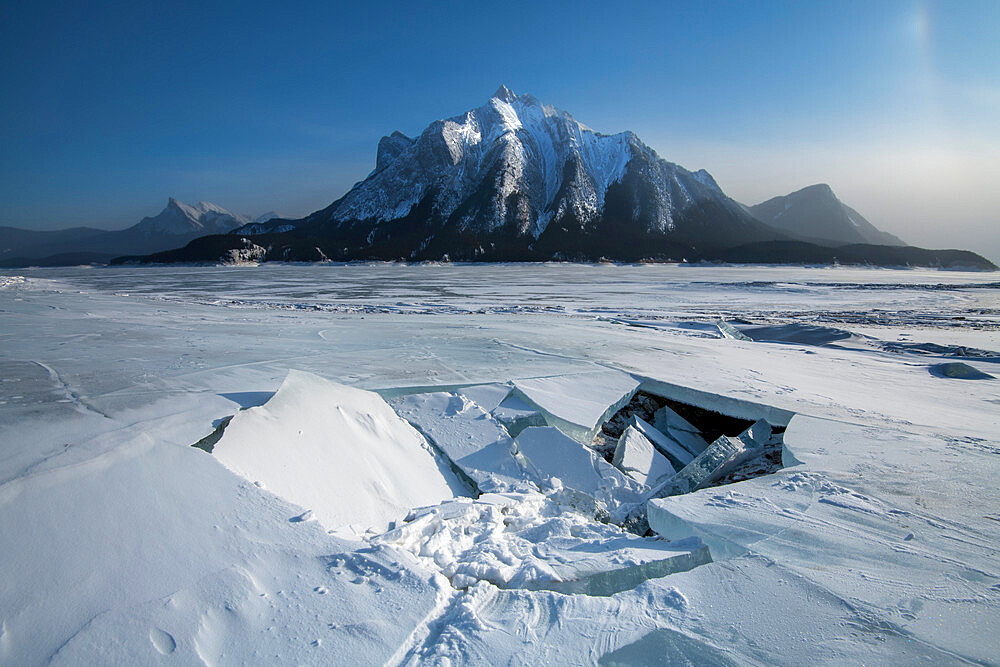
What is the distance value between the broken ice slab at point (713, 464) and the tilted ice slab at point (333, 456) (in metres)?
2.00

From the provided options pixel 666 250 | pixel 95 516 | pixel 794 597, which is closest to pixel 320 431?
pixel 95 516

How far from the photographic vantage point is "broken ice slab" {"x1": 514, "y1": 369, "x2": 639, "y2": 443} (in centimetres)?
504

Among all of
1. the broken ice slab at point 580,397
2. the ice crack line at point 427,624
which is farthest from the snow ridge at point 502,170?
the ice crack line at point 427,624

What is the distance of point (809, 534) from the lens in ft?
9.59

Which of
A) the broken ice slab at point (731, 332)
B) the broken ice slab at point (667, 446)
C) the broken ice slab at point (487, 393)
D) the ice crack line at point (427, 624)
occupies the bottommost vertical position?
the broken ice slab at point (667, 446)

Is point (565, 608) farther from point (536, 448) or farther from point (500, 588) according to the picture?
point (536, 448)

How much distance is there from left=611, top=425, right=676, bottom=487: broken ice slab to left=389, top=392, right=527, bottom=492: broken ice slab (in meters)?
1.13

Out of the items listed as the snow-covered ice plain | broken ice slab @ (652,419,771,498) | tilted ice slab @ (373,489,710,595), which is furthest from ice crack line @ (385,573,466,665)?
broken ice slab @ (652,419,771,498)

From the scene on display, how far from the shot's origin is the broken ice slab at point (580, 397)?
504 centimetres

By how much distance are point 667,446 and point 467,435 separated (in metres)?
2.30

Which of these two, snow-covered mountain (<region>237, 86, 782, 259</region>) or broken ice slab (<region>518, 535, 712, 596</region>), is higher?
snow-covered mountain (<region>237, 86, 782, 259</region>)

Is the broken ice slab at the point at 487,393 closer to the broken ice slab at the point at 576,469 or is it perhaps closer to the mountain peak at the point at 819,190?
the broken ice slab at the point at 576,469

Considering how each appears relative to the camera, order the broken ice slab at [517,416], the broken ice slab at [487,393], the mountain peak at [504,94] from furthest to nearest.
Result: the mountain peak at [504,94] → the broken ice slab at [487,393] → the broken ice slab at [517,416]

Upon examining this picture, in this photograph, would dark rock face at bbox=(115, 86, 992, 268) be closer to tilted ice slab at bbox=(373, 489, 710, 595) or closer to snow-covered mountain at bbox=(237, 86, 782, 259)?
snow-covered mountain at bbox=(237, 86, 782, 259)
